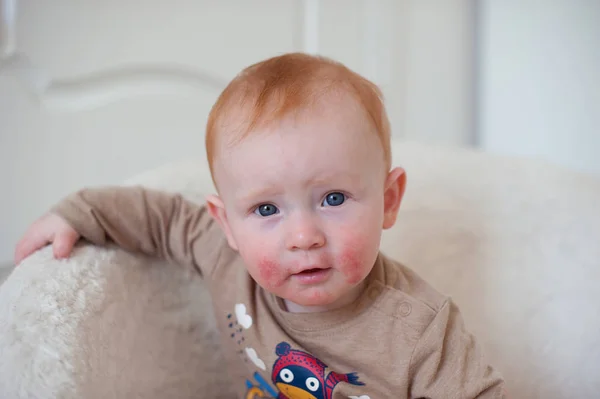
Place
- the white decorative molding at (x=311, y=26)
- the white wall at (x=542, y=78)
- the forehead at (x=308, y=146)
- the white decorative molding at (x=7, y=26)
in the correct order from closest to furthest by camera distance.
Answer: the forehead at (x=308, y=146)
the white decorative molding at (x=7, y=26)
the white wall at (x=542, y=78)
the white decorative molding at (x=311, y=26)

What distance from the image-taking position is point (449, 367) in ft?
2.06

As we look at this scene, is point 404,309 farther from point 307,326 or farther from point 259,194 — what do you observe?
point 259,194

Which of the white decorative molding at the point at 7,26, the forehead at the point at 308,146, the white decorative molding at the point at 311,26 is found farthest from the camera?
the white decorative molding at the point at 311,26

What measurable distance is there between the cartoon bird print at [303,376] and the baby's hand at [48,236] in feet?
0.94

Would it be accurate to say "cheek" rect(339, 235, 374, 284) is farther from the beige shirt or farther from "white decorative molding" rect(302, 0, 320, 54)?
"white decorative molding" rect(302, 0, 320, 54)

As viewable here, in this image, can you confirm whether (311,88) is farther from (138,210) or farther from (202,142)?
(202,142)

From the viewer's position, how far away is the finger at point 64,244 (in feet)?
2.25

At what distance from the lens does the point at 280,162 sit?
57 centimetres

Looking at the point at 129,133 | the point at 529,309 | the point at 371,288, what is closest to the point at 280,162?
the point at 371,288

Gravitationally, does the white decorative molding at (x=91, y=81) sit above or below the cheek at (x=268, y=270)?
above

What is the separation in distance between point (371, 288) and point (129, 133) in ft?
2.38

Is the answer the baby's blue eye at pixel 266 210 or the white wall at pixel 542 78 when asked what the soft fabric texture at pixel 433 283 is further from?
the white wall at pixel 542 78

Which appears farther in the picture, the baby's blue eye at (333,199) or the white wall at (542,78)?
the white wall at (542,78)

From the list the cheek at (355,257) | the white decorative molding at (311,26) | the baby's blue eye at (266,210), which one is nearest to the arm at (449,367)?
the cheek at (355,257)
